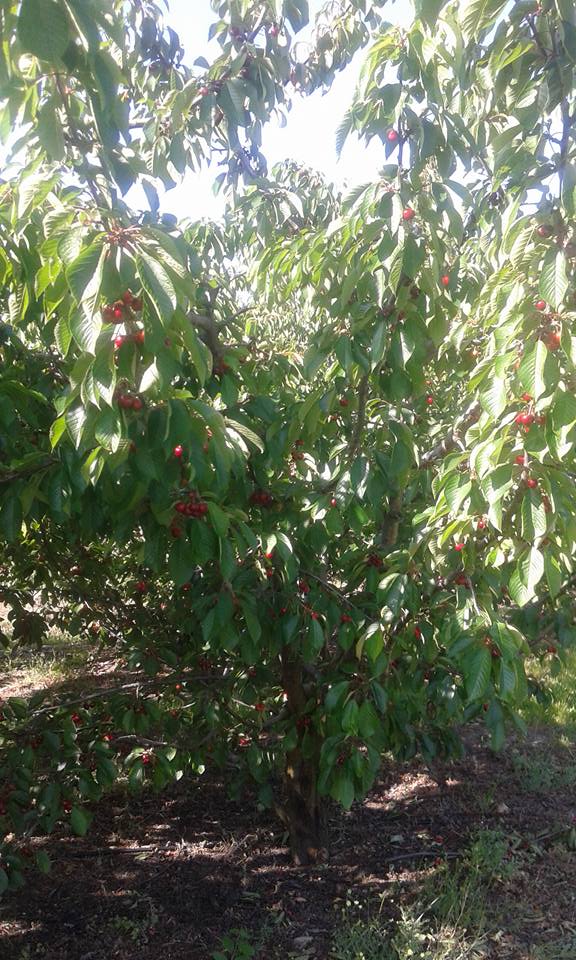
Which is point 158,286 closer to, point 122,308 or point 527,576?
point 122,308

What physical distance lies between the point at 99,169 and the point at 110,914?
2.73 meters

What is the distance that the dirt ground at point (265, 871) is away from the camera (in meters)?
2.74

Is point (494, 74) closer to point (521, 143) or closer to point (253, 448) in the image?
point (521, 143)

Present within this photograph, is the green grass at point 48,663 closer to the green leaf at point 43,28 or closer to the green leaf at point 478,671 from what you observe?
the green leaf at point 478,671

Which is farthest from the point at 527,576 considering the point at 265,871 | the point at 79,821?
the point at 265,871

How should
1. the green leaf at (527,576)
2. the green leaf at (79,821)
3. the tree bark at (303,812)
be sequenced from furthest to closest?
the tree bark at (303,812), the green leaf at (79,821), the green leaf at (527,576)

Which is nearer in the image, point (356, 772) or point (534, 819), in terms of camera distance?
point (356, 772)

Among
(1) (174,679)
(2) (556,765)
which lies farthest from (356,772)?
(2) (556,765)

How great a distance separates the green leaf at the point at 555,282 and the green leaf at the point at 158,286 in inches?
29.3

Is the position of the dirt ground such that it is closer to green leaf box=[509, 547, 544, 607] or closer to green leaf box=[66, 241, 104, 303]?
green leaf box=[509, 547, 544, 607]

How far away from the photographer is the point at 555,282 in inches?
56.8

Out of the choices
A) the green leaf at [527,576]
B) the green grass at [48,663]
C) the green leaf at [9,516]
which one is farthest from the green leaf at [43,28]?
the green grass at [48,663]

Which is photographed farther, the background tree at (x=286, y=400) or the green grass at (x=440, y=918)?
the green grass at (x=440, y=918)

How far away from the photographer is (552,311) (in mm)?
1555
